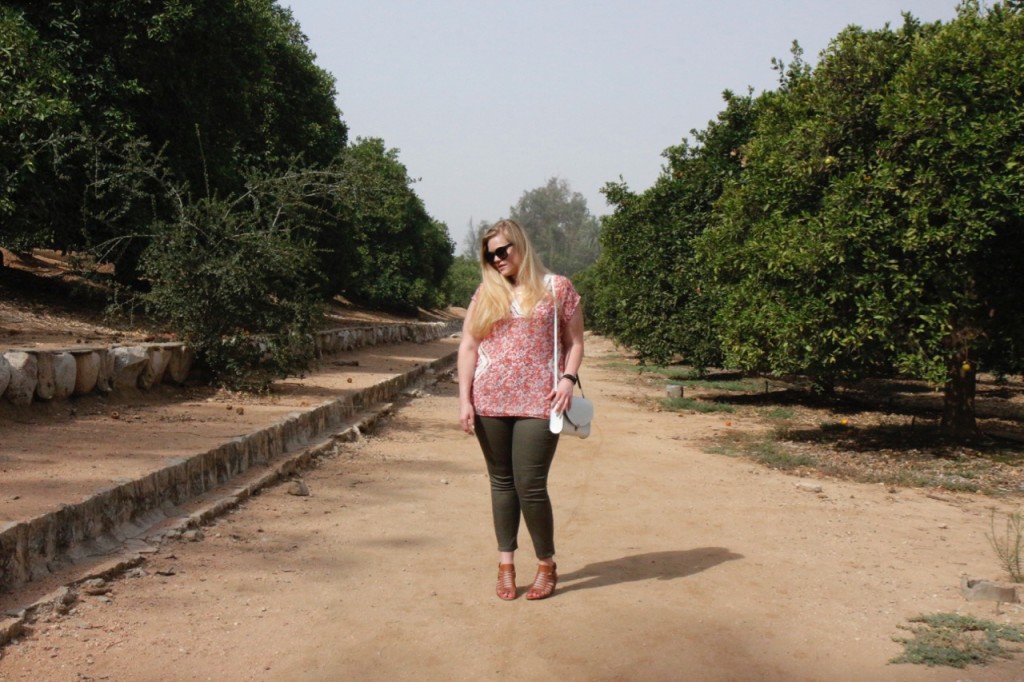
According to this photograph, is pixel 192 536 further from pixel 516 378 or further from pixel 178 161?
pixel 178 161

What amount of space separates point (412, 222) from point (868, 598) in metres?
44.8

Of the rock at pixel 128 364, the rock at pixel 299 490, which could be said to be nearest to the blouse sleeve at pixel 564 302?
the rock at pixel 299 490

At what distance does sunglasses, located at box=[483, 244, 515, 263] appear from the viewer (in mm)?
4859

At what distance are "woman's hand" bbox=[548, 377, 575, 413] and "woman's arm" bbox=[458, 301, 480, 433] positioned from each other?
0.43 metres

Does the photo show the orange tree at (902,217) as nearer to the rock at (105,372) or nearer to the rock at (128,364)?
the rock at (128,364)

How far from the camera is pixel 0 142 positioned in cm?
1345

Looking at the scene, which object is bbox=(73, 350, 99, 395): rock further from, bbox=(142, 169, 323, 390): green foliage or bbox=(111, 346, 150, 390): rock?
bbox=(142, 169, 323, 390): green foliage

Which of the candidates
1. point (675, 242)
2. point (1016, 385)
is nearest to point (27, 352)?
point (675, 242)

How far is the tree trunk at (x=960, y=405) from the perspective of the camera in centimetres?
1116

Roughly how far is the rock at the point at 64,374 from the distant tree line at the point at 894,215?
23.8 feet

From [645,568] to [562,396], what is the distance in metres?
1.49

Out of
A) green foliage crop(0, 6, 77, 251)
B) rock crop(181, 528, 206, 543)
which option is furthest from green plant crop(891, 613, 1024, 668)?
green foliage crop(0, 6, 77, 251)

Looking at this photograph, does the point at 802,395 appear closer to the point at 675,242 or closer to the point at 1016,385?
the point at 675,242

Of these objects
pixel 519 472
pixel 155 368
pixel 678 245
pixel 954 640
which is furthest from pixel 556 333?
pixel 678 245
